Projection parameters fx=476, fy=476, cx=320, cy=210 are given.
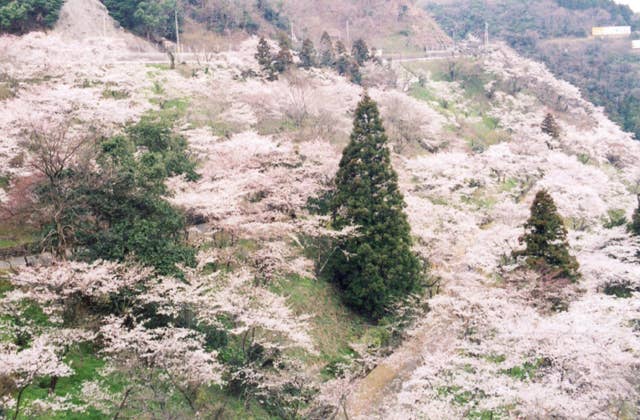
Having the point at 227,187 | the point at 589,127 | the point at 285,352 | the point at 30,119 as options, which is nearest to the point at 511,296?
the point at 285,352

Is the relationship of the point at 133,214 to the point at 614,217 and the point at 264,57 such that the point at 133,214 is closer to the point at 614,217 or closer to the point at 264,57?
the point at 264,57

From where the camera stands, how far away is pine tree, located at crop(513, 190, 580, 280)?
17922 millimetres

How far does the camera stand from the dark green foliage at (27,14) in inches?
1417

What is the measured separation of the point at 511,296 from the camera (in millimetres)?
15477

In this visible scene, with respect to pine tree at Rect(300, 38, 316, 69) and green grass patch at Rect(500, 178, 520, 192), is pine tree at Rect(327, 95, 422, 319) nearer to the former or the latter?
green grass patch at Rect(500, 178, 520, 192)

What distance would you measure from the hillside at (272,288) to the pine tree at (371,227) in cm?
94

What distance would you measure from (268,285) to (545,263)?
34.7ft

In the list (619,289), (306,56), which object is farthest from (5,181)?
(306,56)

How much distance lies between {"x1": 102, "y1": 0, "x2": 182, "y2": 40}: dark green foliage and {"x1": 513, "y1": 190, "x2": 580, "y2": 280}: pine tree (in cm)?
4103

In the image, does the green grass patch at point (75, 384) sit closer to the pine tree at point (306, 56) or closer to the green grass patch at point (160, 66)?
the green grass patch at point (160, 66)

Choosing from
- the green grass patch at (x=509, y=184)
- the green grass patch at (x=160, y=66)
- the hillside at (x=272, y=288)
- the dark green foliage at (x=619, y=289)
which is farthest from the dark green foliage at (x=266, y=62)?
the dark green foliage at (x=619, y=289)

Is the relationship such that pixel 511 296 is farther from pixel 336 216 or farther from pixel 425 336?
pixel 336 216

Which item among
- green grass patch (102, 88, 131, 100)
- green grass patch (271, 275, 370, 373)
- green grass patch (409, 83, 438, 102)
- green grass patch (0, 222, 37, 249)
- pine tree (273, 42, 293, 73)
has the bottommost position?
green grass patch (271, 275, 370, 373)

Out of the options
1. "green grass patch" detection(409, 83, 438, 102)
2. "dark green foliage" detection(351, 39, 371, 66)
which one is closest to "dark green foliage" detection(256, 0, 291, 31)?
"dark green foliage" detection(351, 39, 371, 66)
